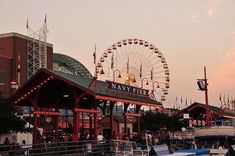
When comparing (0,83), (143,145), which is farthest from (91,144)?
(0,83)

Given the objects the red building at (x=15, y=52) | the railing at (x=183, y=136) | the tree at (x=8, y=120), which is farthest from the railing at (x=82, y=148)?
the red building at (x=15, y=52)

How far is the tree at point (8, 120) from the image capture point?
137ft

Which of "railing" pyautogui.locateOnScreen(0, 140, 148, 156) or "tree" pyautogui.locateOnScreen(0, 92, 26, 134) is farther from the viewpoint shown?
"tree" pyautogui.locateOnScreen(0, 92, 26, 134)

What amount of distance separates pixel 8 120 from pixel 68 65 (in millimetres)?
114522

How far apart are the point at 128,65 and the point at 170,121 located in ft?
131

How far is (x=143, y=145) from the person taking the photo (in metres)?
32.7

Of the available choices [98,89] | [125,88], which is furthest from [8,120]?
[98,89]

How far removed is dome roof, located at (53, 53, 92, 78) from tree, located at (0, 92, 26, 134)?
107220mm

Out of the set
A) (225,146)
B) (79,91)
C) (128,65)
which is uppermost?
(128,65)

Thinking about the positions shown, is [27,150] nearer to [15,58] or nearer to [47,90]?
[47,90]

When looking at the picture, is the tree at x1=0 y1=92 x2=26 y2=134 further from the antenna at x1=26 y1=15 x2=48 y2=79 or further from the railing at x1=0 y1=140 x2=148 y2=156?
the antenna at x1=26 y1=15 x2=48 y2=79

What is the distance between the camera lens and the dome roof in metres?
152

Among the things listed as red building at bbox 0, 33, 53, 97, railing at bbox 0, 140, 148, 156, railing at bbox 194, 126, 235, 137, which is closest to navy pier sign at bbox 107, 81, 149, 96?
railing at bbox 194, 126, 235, 137

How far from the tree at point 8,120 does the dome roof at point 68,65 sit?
352 feet
